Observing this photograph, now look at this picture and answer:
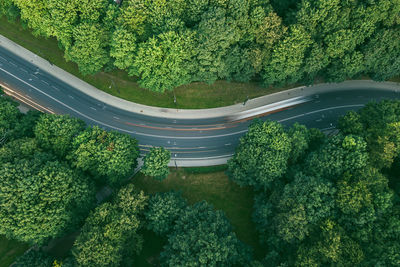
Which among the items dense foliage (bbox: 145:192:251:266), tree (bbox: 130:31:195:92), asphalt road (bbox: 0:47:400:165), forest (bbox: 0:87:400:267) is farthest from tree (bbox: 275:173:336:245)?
tree (bbox: 130:31:195:92)

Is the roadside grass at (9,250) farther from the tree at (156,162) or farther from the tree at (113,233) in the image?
the tree at (156,162)

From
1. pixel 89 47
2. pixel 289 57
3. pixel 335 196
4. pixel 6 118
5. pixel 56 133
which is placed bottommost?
pixel 6 118

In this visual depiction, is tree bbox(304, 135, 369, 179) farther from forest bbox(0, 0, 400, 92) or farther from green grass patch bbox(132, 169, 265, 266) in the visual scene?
forest bbox(0, 0, 400, 92)

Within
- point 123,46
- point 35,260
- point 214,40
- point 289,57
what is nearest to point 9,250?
point 35,260

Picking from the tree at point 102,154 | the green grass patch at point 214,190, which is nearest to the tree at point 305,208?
the green grass patch at point 214,190

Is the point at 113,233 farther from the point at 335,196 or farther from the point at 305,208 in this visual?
the point at 335,196

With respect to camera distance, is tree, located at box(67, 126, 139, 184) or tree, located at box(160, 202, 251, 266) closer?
tree, located at box(160, 202, 251, 266)
